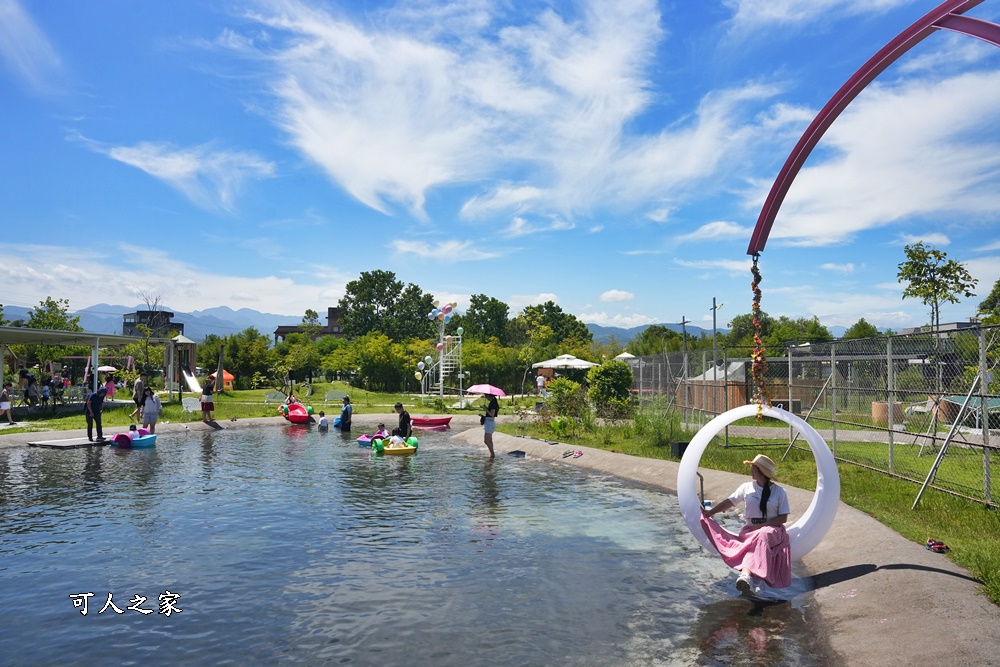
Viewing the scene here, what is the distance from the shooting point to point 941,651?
223 inches

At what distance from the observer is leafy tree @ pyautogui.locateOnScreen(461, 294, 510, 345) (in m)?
91.8

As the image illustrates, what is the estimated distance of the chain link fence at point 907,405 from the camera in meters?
10.6

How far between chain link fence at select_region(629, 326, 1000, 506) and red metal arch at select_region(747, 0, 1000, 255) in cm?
257

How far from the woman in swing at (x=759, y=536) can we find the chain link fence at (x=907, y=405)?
2882mm

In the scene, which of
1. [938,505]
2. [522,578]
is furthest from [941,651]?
[938,505]

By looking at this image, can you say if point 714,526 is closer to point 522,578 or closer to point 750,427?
point 522,578

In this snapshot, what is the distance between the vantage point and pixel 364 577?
900cm

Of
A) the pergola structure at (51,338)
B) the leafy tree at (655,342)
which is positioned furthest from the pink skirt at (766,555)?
the leafy tree at (655,342)

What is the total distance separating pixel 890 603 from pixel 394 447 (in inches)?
642

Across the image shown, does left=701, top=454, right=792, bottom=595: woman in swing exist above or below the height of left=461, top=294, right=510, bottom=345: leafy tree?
below

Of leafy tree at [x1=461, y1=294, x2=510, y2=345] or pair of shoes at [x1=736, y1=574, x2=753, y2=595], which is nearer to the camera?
pair of shoes at [x1=736, y1=574, x2=753, y2=595]

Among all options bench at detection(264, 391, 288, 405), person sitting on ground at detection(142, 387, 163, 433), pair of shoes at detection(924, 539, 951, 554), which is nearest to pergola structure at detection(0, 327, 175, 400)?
person sitting on ground at detection(142, 387, 163, 433)

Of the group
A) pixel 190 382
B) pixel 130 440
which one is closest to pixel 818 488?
pixel 130 440

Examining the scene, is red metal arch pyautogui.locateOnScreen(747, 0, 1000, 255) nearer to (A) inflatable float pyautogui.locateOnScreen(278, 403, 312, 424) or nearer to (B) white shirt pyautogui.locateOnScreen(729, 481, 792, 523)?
(B) white shirt pyautogui.locateOnScreen(729, 481, 792, 523)
